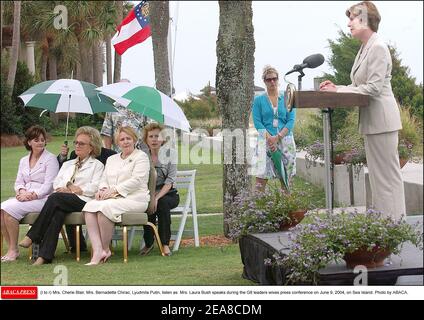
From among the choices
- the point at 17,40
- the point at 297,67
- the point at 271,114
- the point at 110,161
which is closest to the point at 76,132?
the point at 110,161

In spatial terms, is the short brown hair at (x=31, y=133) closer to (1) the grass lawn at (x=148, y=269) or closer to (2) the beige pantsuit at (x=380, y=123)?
(1) the grass lawn at (x=148, y=269)

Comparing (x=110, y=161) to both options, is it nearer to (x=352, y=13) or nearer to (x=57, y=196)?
(x=57, y=196)

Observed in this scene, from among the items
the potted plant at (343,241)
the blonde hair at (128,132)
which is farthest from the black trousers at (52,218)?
the potted plant at (343,241)

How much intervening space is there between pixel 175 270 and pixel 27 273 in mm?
1087

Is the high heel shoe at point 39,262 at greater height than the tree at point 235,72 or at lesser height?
lesser

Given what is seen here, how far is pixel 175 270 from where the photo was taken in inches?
214

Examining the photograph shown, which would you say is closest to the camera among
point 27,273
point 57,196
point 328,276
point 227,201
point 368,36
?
point 328,276

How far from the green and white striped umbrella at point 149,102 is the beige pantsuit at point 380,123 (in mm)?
1981

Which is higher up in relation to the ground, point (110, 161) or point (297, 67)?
point (297, 67)

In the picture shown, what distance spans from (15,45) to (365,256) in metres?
3.01

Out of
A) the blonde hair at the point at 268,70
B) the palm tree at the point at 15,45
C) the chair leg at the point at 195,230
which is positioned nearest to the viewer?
the blonde hair at the point at 268,70

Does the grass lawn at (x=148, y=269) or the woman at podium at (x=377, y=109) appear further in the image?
the grass lawn at (x=148, y=269)

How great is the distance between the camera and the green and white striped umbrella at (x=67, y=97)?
6379 millimetres

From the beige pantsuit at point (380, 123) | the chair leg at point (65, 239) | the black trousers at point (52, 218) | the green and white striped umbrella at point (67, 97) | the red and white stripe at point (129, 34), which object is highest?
the red and white stripe at point (129, 34)
